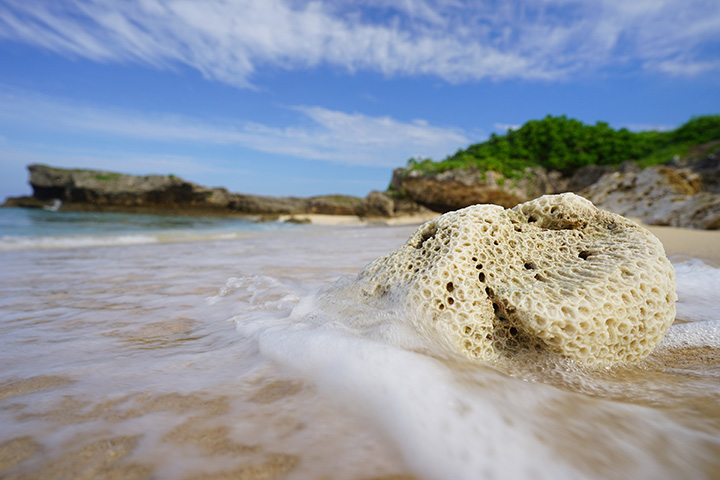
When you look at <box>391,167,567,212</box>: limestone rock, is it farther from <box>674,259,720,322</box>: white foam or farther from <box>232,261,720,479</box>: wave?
<box>232,261,720,479</box>: wave

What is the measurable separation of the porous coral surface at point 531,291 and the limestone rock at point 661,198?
21.8 ft

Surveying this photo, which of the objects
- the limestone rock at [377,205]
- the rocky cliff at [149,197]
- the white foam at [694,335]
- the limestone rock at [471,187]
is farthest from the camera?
the rocky cliff at [149,197]

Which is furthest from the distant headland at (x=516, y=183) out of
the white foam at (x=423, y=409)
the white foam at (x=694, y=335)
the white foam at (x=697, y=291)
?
the white foam at (x=423, y=409)

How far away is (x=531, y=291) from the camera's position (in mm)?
1781

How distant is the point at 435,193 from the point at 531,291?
18.9 meters

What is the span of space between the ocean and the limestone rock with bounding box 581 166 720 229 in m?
6.22

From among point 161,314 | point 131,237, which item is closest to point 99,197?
point 131,237

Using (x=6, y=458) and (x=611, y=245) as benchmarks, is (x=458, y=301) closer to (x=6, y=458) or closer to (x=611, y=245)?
(x=611, y=245)

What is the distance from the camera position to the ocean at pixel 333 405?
104cm

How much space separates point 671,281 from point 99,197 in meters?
39.1

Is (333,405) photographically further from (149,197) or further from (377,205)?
(149,197)

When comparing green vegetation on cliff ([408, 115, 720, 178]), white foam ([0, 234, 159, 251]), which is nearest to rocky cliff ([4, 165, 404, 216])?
green vegetation on cliff ([408, 115, 720, 178])

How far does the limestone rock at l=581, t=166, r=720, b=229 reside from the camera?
7.09m

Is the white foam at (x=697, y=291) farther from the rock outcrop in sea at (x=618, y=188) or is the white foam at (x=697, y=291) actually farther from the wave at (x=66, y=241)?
the wave at (x=66, y=241)
